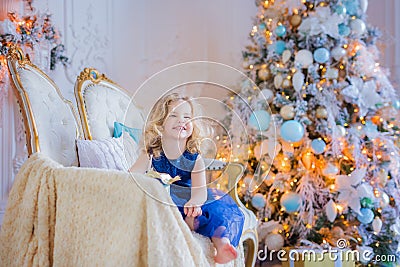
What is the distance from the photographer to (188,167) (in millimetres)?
1404

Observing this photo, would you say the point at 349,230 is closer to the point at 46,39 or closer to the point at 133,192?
the point at 133,192

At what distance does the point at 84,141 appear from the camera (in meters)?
2.26

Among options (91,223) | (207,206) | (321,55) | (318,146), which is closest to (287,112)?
(318,146)

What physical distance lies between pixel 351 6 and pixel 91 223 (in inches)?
75.7

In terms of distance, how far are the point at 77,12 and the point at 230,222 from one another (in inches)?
89.9

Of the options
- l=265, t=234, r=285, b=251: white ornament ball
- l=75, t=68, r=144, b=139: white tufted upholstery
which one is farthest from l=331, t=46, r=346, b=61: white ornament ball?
l=75, t=68, r=144, b=139: white tufted upholstery

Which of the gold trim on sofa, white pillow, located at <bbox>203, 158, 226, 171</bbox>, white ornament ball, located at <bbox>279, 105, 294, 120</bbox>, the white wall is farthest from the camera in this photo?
the white wall

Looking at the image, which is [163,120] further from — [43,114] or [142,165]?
[43,114]

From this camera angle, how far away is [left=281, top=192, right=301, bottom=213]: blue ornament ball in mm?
2688

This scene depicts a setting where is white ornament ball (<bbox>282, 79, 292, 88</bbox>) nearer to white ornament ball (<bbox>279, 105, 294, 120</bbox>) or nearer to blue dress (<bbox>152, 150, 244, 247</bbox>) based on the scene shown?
white ornament ball (<bbox>279, 105, 294, 120</bbox>)

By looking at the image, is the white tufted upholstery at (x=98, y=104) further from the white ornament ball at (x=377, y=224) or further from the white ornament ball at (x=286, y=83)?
the white ornament ball at (x=377, y=224)

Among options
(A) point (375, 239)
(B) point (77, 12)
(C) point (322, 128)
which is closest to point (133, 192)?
(C) point (322, 128)

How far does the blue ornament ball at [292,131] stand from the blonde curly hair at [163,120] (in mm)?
1431

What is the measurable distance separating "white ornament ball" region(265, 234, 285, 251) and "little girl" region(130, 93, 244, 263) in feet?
3.55
